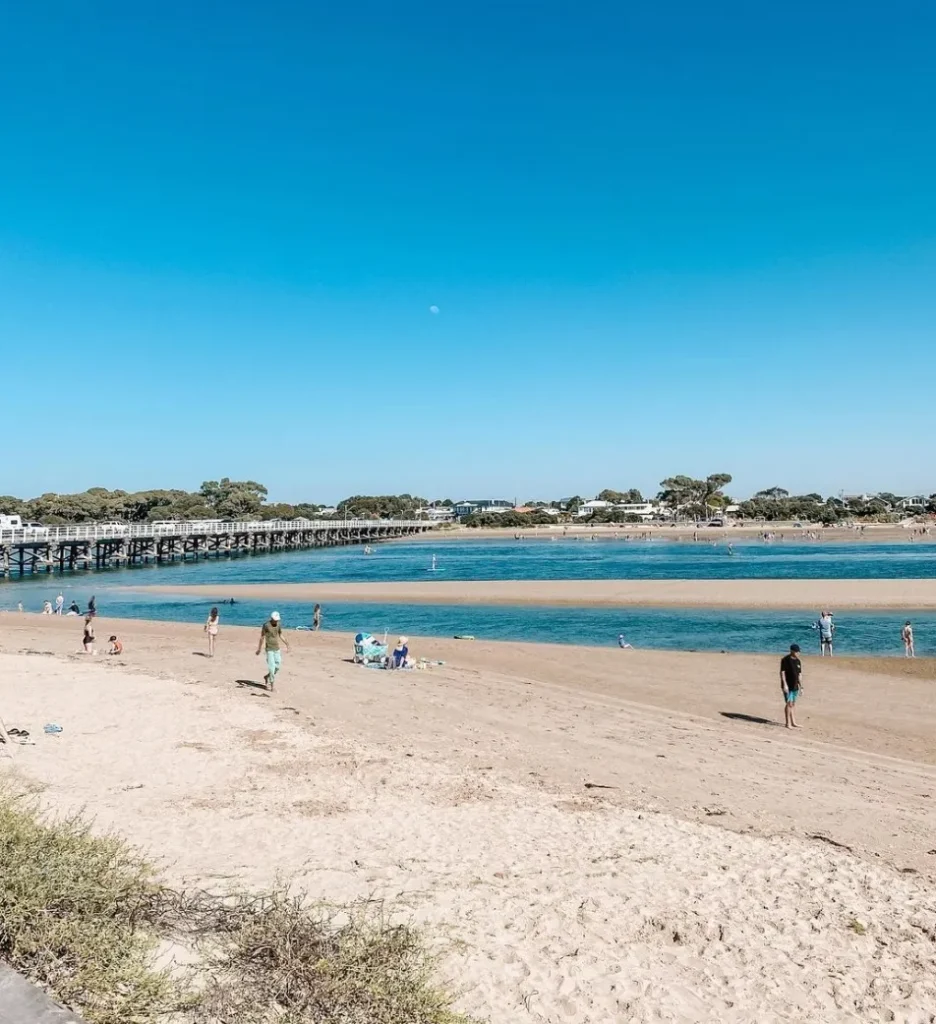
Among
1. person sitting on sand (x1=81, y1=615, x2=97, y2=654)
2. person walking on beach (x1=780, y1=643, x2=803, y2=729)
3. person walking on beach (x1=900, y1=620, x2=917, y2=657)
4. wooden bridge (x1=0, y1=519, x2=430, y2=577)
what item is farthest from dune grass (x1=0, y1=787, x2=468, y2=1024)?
wooden bridge (x1=0, y1=519, x2=430, y2=577)

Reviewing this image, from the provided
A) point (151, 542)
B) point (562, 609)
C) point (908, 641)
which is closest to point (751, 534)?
point (151, 542)

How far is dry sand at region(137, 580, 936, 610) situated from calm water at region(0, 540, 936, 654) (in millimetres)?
2304

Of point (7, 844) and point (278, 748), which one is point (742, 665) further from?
point (7, 844)

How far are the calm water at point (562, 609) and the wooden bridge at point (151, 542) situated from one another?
5.38 meters

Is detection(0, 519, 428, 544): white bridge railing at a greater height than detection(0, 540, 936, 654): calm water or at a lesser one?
greater

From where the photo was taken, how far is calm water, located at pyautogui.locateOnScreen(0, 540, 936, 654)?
29562mm

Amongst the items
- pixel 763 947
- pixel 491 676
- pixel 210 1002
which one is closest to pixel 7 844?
pixel 210 1002

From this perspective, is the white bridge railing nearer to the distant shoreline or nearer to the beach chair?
the distant shoreline

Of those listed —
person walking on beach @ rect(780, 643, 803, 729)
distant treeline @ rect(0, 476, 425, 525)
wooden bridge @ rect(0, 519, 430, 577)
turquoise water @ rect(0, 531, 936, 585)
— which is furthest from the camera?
distant treeline @ rect(0, 476, 425, 525)

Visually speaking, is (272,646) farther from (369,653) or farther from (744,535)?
(744,535)

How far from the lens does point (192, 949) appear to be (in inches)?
200

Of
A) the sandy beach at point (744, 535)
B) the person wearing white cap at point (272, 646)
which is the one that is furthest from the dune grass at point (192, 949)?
the sandy beach at point (744, 535)

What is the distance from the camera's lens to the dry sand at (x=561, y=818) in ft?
18.1

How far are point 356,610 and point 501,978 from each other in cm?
3496
